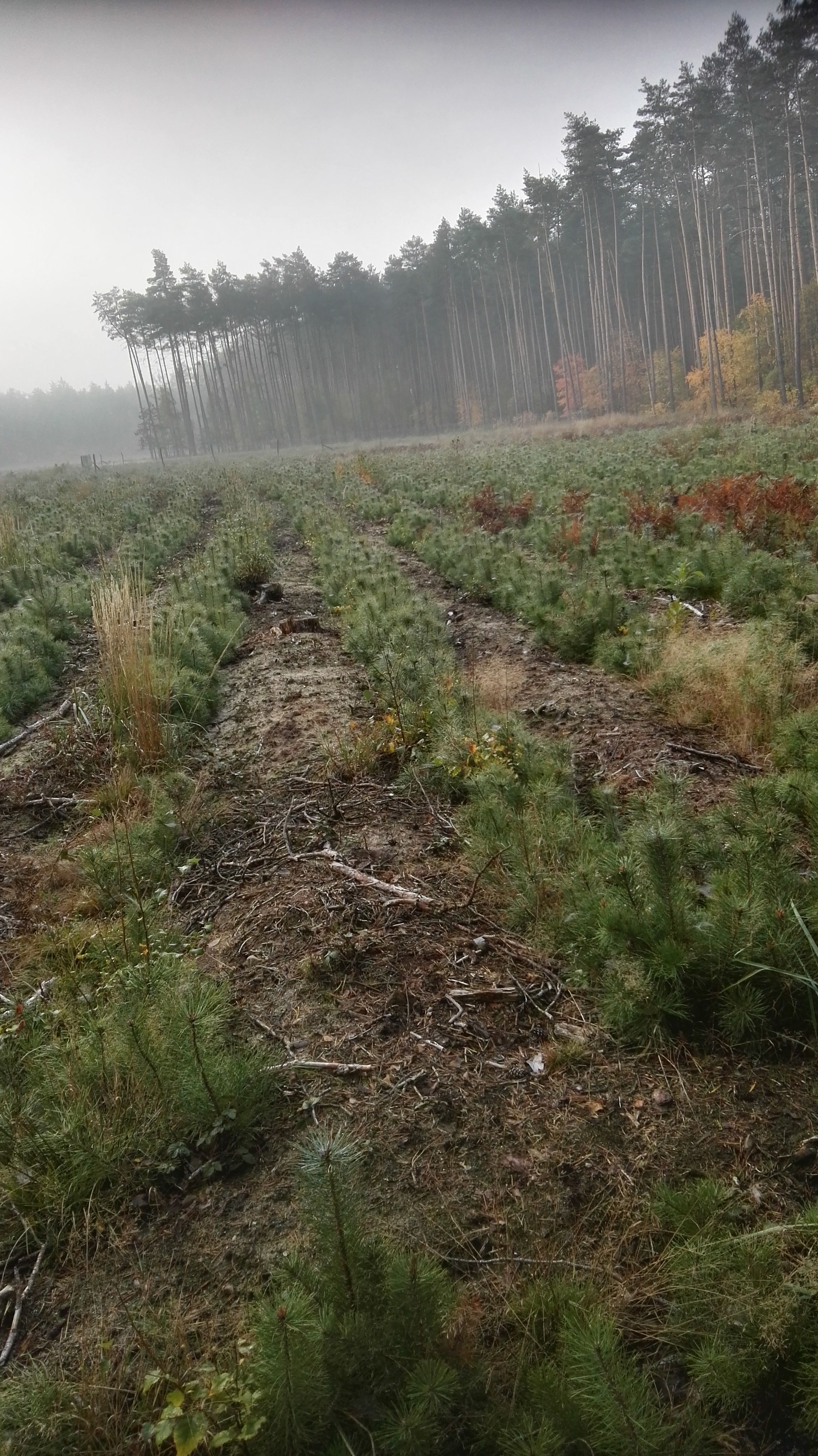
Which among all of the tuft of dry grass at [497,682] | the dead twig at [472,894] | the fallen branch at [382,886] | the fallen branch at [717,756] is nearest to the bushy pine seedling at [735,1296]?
the dead twig at [472,894]

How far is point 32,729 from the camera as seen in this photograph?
576cm

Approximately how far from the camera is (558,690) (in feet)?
18.8

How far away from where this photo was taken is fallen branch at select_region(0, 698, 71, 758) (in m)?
5.54

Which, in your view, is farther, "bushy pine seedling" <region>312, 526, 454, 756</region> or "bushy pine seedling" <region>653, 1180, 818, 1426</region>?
"bushy pine seedling" <region>312, 526, 454, 756</region>

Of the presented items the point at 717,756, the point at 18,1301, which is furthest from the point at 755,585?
the point at 18,1301

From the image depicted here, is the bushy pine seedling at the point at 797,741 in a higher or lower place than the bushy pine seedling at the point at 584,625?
lower

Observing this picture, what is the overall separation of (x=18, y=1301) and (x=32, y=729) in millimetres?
4556

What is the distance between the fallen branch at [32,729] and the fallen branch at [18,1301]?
418 cm

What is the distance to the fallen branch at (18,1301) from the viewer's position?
175 centimetres

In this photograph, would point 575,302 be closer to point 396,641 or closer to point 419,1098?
point 396,641

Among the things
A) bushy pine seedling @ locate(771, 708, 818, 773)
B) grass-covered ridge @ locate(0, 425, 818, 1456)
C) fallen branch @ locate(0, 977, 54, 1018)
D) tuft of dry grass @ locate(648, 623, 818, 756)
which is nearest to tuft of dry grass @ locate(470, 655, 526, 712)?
grass-covered ridge @ locate(0, 425, 818, 1456)

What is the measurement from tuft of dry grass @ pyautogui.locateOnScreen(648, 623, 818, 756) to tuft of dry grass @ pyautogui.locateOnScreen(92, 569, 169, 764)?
3.43 metres

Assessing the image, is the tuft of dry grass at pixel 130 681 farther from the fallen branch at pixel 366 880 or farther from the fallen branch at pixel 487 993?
the fallen branch at pixel 487 993

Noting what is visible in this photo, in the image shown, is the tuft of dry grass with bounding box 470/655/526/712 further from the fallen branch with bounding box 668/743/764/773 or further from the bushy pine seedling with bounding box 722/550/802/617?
the bushy pine seedling with bounding box 722/550/802/617
